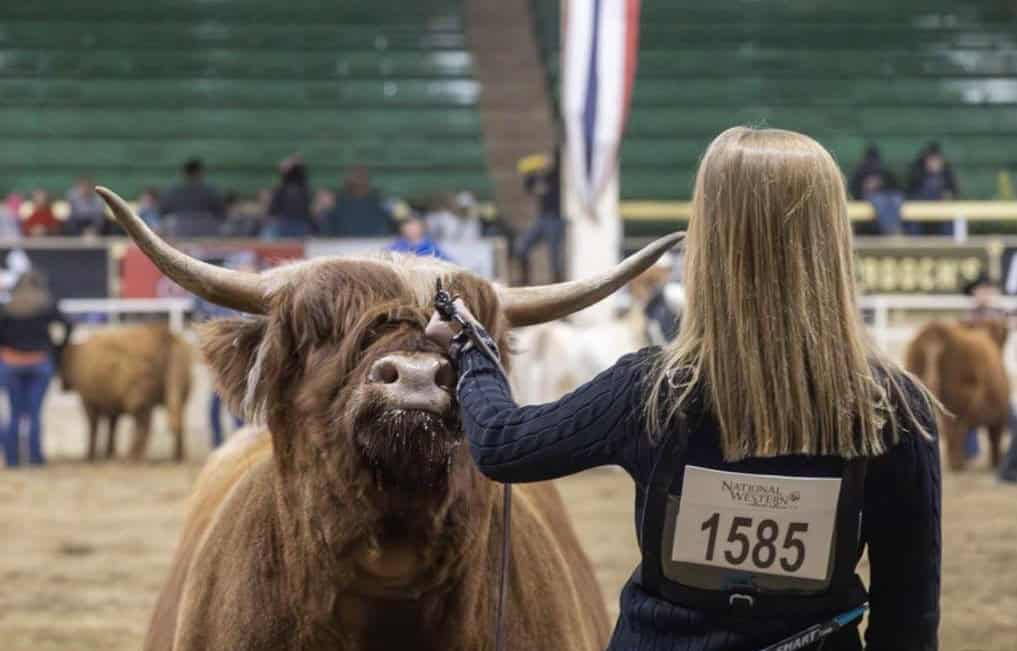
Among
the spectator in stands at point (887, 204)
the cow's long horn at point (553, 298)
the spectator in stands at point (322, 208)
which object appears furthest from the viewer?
the spectator in stands at point (887, 204)

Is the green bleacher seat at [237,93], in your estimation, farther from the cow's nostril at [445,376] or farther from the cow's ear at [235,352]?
the cow's nostril at [445,376]

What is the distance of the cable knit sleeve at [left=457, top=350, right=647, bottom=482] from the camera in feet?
8.36

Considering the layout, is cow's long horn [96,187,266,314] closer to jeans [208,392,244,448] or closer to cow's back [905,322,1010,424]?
cow's back [905,322,1010,424]

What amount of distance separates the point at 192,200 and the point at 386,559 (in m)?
17.9

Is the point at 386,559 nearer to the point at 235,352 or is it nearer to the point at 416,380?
the point at 416,380

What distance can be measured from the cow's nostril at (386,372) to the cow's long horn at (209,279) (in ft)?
2.10

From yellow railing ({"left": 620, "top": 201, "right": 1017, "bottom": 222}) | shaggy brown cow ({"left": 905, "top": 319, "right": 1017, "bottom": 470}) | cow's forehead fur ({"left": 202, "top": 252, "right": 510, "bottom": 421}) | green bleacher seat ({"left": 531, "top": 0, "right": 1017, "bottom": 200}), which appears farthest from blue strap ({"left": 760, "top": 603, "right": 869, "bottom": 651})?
green bleacher seat ({"left": 531, "top": 0, "right": 1017, "bottom": 200})

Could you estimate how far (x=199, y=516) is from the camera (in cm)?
466

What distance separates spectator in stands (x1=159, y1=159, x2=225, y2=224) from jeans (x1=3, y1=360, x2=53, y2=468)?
18.0ft

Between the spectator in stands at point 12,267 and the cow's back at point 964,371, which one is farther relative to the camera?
the spectator in stands at point 12,267

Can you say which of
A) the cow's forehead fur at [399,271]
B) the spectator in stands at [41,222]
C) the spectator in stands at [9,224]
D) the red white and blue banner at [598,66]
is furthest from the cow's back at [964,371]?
the spectator in stands at [9,224]

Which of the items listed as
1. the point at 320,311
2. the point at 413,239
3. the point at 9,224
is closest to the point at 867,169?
the point at 413,239

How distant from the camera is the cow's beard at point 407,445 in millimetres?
2871

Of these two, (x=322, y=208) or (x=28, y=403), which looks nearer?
(x=28, y=403)
